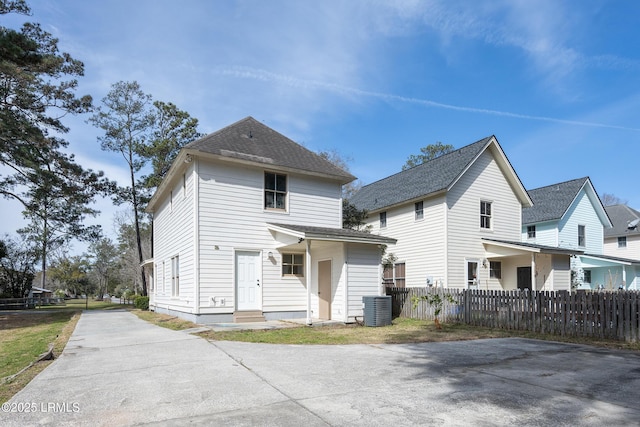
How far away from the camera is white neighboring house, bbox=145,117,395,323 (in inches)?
541

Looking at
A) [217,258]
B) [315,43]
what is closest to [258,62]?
[315,43]

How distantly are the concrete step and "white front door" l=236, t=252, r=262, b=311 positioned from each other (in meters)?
0.21

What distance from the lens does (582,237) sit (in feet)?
89.5

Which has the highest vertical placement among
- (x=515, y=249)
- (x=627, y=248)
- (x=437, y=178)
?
(x=437, y=178)

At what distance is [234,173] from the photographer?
1481 cm

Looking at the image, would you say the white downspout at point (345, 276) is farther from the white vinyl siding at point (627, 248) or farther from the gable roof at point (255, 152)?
the white vinyl siding at point (627, 248)

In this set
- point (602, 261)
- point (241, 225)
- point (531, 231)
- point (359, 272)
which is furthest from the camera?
point (531, 231)

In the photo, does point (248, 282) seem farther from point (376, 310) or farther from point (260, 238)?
point (376, 310)

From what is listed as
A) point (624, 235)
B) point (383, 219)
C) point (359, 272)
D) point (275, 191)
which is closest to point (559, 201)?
point (624, 235)

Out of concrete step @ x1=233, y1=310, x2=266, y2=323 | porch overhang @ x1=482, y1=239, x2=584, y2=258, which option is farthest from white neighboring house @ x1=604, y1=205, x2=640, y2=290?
concrete step @ x1=233, y1=310, x2=266, y2=323

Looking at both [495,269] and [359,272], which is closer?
[359,272]

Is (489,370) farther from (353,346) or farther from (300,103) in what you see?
(300,103)

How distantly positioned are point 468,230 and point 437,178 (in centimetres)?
295

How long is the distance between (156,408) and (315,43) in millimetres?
11901
